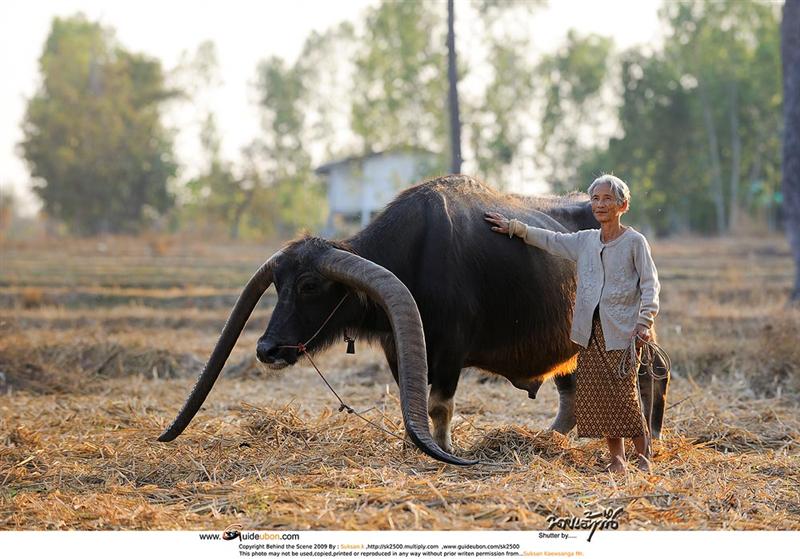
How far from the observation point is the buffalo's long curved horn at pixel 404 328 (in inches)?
209

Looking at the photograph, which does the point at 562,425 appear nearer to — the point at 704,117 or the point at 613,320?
the point at 613,320

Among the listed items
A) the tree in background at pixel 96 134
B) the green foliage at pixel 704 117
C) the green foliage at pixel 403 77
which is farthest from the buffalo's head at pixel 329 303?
the green foliage at pixel 704 117

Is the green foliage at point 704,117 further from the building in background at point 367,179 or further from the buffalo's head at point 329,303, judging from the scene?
the buffalo's head at point 329,303

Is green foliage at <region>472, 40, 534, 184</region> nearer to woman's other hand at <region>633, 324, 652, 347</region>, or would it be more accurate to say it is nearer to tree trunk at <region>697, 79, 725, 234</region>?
tree trunk at <region>697, 79, 725, 234</region>

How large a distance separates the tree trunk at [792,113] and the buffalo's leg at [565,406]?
320 inches

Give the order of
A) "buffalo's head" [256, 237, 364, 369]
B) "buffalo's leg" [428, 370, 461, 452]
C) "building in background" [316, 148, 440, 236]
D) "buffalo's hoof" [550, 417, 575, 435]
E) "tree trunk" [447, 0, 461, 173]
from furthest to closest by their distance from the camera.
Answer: "building in background" [316, 148, 440, 236]
"tree trunk" [447, 0, 461, 173]
"buffalo's hoof" [550, 417, 575, 435]
"buffalo's leg" [428, 370, 461, 452]
"buffalo's head" [256, 237, 364, 369]

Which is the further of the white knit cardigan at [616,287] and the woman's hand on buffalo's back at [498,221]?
the woman's hand on buffalo's back at [498,221]

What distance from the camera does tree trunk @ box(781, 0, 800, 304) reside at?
47.3 feet

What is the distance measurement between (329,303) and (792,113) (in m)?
10.6

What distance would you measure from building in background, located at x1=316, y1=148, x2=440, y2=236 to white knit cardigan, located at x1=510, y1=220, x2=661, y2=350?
29.5m

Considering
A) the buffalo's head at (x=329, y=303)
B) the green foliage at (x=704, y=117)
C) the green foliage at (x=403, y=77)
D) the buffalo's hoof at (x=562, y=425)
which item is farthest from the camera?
the green foliage at (x=704, y=117)

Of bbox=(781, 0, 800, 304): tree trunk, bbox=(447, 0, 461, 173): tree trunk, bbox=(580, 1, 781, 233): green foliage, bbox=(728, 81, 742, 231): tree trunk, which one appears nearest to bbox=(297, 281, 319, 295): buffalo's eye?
bbox=(781, 0, 800, 304): tree trunk
